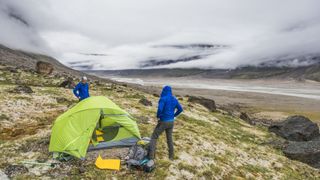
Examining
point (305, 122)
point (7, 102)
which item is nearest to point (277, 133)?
point (305, 122)

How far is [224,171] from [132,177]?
465 centimetres

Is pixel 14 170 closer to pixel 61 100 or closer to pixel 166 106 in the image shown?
pixel 166 106

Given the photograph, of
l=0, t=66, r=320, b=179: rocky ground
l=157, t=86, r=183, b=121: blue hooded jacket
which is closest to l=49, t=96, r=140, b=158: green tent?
l=0, t=66, r=320, b=179: rocky ground

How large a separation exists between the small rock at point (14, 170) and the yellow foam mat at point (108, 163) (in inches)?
A: 111

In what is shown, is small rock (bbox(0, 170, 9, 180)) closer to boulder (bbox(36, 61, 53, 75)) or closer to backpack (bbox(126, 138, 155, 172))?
backpack (bbox(126, 138, 155, 172))

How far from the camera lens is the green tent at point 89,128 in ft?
39.9

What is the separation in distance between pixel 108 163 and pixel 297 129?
19145 mm

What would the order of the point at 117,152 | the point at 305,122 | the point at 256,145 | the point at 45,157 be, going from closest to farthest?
the point at 45,157
the point at 117,152
the point at 256,145
the point at 305,122

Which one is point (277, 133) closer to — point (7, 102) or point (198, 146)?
point (198, 146)

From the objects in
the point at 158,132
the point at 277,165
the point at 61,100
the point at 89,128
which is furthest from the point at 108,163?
the point at 61,100

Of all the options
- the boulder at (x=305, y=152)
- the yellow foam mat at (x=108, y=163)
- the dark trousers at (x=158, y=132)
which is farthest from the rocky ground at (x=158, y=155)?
the dark trousers at (x=158, y=132)

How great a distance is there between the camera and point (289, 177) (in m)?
14.0

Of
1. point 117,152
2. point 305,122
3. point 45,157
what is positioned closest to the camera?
point 45,157

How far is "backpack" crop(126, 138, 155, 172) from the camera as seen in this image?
1145cm
